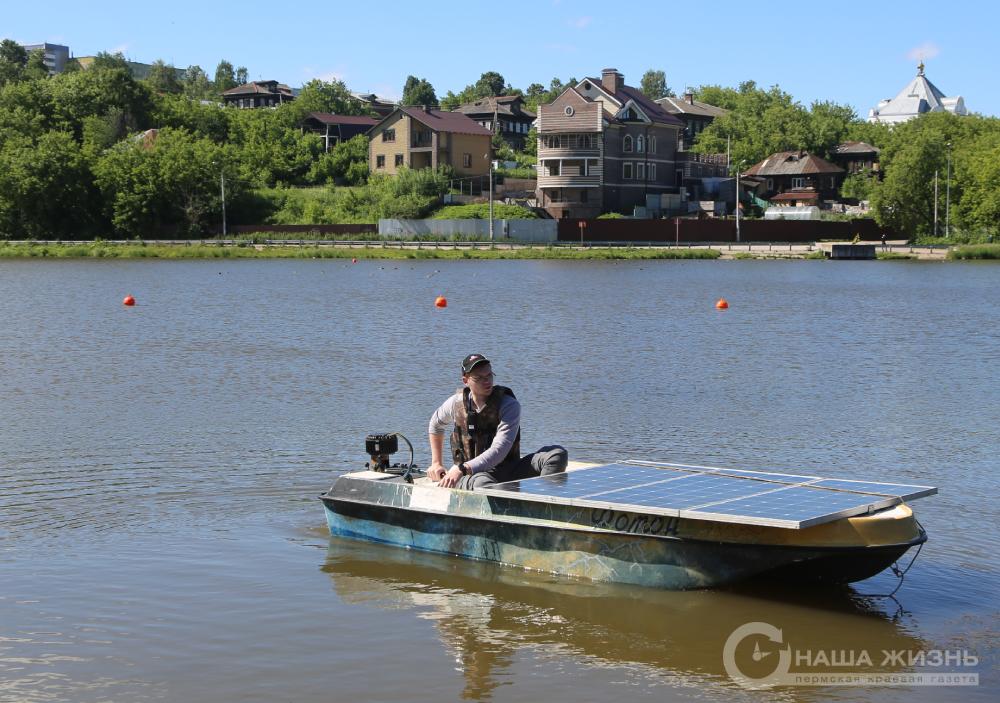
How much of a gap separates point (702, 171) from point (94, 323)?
8994cm

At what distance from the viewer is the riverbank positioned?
293 feet

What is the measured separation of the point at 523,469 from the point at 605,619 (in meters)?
2.34

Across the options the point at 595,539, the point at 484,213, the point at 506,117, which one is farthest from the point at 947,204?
the point at 595,539

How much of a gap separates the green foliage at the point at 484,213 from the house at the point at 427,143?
40.5 ft

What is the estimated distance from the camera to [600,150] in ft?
357

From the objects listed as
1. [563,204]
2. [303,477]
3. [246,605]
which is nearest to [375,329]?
[303,477]

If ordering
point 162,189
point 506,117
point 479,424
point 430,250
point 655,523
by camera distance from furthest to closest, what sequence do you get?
point 506,117, point 162,189, point 430,250, point 479,424, point 655,523

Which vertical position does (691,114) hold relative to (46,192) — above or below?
above

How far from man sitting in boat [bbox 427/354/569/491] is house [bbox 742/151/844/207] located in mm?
118208

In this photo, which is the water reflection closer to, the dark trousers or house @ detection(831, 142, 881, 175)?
the dark trousers

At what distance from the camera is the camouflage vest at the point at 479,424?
41.3 feet

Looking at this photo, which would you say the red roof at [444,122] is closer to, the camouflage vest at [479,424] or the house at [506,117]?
the house at [506,117]

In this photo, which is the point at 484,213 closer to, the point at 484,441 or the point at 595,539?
the point at 484,441

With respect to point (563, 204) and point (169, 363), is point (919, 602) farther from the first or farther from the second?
point (563, 204)
